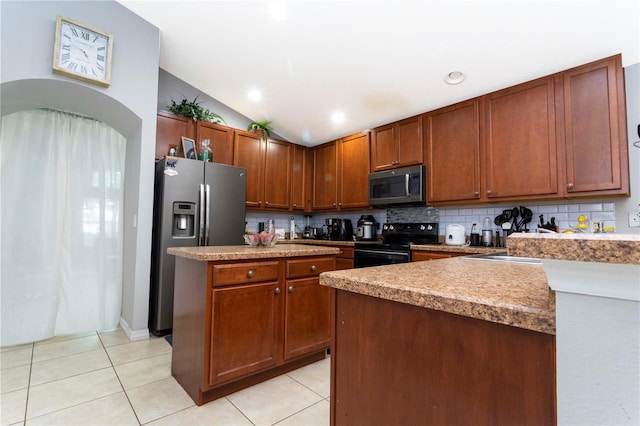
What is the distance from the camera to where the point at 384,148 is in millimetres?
3664

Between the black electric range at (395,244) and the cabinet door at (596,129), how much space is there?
1369 millimetres

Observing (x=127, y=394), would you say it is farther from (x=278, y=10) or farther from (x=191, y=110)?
(x=278, y=10)

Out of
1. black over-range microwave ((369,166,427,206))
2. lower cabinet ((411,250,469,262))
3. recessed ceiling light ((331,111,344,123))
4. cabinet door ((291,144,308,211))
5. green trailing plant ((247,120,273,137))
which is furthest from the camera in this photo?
cabinet door ((291,144,308,211))

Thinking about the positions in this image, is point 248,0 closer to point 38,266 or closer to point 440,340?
point 440,340

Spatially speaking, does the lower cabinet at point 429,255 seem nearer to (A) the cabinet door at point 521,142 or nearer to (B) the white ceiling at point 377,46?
(A) the cabinet door at point 521,142

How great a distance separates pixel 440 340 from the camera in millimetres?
693

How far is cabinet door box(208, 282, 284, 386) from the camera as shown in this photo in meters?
1.73

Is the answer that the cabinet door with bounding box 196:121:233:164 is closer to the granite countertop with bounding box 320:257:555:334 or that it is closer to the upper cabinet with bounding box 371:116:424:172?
the upper cabinet with bounding box 371:116:424:172

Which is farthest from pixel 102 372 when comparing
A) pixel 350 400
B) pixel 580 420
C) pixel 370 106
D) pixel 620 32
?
pixel 620 32

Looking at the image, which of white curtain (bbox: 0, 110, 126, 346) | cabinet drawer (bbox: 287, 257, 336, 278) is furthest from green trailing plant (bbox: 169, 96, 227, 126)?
cabinet drawer (bbox: 287, 257, 336, 278)

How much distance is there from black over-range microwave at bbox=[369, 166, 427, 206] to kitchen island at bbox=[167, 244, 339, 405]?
4.95ft

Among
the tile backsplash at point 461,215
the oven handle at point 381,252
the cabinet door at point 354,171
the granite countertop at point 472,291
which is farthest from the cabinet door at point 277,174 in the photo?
the granite countertop at point 472,291

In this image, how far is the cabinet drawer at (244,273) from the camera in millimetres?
1727

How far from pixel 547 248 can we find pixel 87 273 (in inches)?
147
